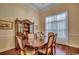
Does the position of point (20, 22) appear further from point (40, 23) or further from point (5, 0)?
point (5, 0)

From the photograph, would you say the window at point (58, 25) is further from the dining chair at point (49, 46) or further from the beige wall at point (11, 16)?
the beige wall at point (11, 16)

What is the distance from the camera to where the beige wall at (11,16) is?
189cm

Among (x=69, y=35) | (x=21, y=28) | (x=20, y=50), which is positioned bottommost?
(x=20, y=50)

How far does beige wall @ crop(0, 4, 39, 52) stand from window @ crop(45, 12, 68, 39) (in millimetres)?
239

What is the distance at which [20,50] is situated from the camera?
1.92m

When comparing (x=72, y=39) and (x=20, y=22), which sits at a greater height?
(x=20, y=22)

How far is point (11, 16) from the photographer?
1895 mm

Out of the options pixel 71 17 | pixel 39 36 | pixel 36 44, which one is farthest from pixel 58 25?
pixel 36 44

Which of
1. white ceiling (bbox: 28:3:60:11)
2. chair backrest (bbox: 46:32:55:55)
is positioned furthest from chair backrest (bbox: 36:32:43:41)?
white ceiling (bbox: 28:3:60:11)

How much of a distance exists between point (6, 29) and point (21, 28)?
0.26m

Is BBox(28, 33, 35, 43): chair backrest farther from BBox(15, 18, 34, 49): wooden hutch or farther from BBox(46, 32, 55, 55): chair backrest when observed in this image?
BBox(46, 32, 55, 55): chair backrest

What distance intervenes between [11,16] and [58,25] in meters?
0.84

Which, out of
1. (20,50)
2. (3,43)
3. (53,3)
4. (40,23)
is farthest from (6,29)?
(53,3)

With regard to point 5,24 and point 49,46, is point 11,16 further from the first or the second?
point 49,46
